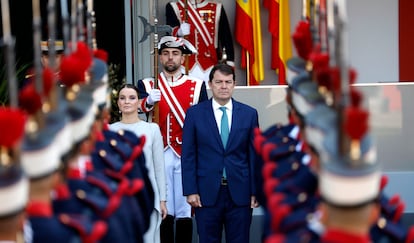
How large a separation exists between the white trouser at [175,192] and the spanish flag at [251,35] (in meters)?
2.41

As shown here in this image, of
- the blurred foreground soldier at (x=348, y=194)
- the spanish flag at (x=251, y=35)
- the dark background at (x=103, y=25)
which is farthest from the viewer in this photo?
the dark background at (x=103, y=25)

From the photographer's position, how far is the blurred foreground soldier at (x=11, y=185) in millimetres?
2764

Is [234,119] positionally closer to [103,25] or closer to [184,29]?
[184,29]

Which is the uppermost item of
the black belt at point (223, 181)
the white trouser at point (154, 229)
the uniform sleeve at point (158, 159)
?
the uniform sleeve at point (158, 159)

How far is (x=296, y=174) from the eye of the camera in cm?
351

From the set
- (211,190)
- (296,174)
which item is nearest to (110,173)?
(296,174)

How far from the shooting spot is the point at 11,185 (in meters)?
2.77

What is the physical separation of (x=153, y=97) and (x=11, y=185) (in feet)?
12.3

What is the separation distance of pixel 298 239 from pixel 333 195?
329mm

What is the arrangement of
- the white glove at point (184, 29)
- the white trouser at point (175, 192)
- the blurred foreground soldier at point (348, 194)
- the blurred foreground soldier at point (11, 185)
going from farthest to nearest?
the white glove at point (184, 29)
the white trouser at point (175, 192)
the blurred foreground soldier at point (11, 185)
the blurred foreground soldier at point (348, 194)

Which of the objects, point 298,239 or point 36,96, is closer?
point 298,239

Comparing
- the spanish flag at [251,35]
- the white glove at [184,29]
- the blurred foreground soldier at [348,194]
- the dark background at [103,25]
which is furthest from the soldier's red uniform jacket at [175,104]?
the blurred foreground soldier at [348,194]

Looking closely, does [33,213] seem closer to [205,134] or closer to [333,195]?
[333,195]

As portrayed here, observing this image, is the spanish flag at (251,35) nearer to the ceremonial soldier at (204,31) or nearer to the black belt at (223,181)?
the ceremonial soldier at (204,31)
